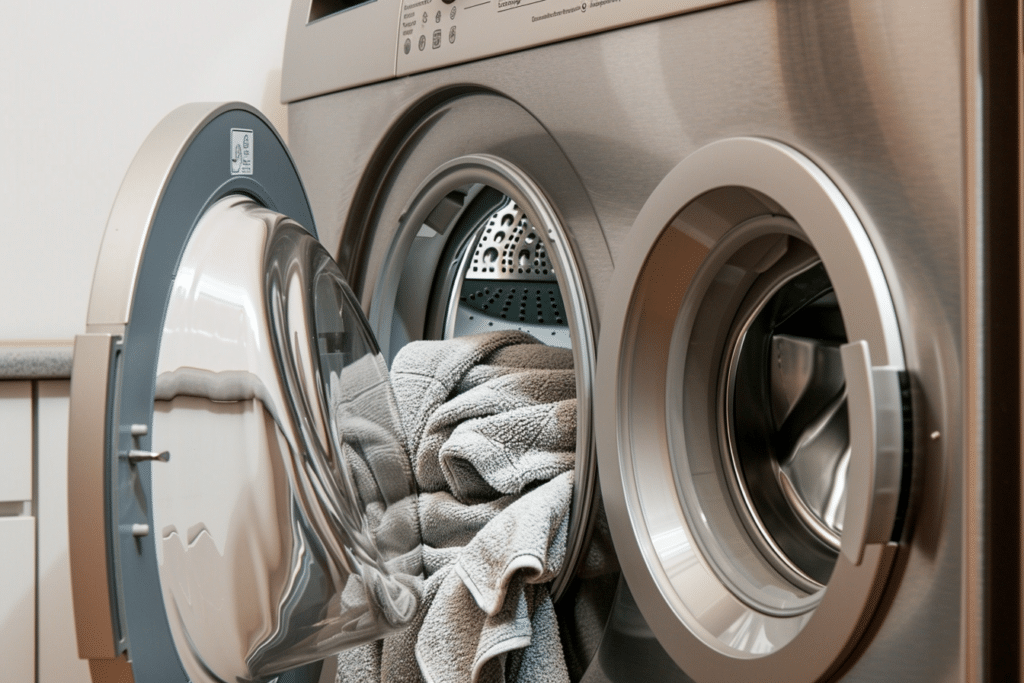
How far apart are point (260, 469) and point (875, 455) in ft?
1.40

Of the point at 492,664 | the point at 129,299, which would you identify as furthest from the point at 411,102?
the point at 492,664

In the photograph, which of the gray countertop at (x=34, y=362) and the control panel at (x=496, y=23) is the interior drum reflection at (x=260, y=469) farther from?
the gray countertop at (x=34, y=362)

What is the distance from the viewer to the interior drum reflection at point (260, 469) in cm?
58

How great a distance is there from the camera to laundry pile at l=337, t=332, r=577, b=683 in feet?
2.36

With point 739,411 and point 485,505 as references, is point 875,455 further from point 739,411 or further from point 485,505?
point 485,505

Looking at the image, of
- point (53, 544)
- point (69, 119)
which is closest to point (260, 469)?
point (53, 544)

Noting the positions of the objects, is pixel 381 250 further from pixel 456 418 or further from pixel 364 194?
pixel 456 418

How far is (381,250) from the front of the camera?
103 cm

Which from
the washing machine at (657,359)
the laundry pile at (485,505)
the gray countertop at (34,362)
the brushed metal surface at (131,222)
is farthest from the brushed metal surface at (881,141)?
the gray countertop at (34,362)

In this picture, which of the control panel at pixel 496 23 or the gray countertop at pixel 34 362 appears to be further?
the gray countertop at pixel 34 362

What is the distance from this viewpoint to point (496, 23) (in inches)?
32.3

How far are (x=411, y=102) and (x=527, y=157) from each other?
206 mm

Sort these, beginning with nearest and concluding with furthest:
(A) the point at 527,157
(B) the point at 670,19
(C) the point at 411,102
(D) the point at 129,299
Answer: (D) the point at 129,299 → (B) the point at 670,19 → (A) the point at 527,157 → (C) the point at 411,102

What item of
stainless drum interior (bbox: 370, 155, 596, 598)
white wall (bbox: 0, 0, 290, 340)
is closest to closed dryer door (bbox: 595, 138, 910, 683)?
stainless drum interior (bbox: 370, 155, 596, 598)
